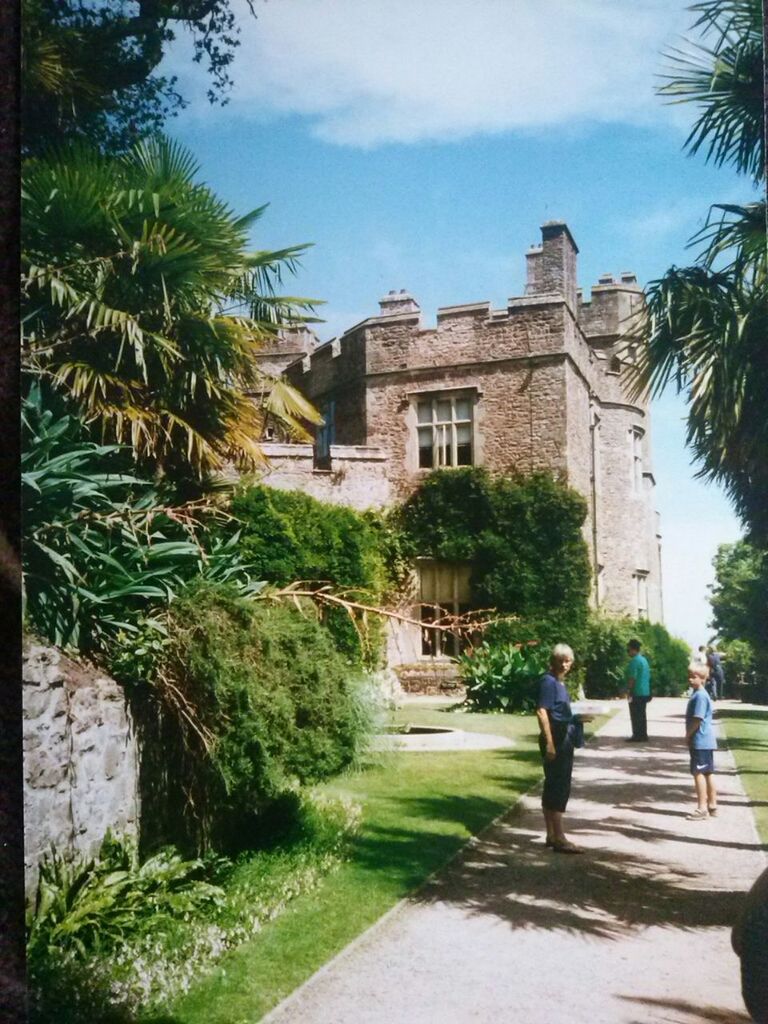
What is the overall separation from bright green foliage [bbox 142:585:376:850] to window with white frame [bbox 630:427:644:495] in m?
1.56

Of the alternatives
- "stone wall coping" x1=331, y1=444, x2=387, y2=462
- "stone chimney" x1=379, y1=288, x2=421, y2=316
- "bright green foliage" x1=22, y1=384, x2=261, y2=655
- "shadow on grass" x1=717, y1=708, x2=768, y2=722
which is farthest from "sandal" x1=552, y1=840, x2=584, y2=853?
"stone chimney" x1=379, y1=288, x2=421, y2=316

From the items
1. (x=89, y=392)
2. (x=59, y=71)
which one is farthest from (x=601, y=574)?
(x=59, y=71)

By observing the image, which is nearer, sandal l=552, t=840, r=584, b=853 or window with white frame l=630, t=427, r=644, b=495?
sandal l=552, t=840, r=584, b=853

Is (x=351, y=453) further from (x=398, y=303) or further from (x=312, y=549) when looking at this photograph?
(x=398, y=303)

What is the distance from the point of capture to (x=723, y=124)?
2.80m

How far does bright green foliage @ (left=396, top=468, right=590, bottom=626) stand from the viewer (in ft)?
15.9

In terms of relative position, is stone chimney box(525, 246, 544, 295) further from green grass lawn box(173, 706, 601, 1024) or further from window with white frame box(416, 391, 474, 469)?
green grass lawn box(173, 706, 601, 1024)

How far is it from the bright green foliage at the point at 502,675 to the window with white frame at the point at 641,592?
59 centimetres

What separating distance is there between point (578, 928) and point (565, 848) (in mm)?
586

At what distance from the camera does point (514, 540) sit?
24.5 ft

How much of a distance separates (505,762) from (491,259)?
263 cm

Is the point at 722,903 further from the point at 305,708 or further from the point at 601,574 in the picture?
the point at 601,574

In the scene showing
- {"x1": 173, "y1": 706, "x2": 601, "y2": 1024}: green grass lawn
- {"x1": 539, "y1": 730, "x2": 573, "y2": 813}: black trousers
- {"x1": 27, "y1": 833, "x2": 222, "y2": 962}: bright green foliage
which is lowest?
{"x1": 173, "y1": 706, "x2": 601, "y2": 1024}: green grass lawn

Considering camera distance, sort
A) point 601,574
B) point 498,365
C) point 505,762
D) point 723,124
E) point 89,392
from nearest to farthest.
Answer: point 723,124 → point 89,392 → point 505,762 → point 601,574 → point 498,365
